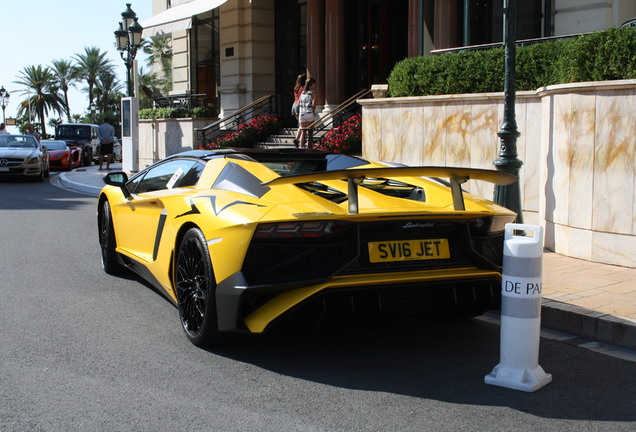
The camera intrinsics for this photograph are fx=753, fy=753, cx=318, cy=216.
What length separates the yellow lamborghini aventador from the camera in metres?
4.36

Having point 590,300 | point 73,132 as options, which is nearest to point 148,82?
point 73,132

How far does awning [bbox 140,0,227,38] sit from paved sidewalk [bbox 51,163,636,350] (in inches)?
582

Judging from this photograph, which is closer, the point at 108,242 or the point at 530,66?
the point at 108,242

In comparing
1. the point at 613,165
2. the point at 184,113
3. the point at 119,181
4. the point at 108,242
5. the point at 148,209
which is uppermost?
the point at 184,113

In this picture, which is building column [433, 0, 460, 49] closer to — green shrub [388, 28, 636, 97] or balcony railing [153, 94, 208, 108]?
green shrub [388, 28, 636, 97]

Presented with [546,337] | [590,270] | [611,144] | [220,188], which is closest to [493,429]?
[546,337]

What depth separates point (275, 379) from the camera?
14.4 ft

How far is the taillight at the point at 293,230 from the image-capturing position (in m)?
4.35

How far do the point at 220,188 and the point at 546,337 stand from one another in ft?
8.39

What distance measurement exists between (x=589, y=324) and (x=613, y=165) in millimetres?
2865

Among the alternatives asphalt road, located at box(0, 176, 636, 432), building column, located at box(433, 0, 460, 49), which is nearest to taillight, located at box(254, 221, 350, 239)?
asphalt road, located at box(0, 176, 636, 432)

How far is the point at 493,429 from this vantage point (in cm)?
364

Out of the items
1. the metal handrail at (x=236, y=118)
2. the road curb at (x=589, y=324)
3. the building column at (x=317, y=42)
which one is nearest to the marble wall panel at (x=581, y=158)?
the road curb at (x=589, y=324)

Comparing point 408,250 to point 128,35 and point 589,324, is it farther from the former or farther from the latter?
point 128,35
